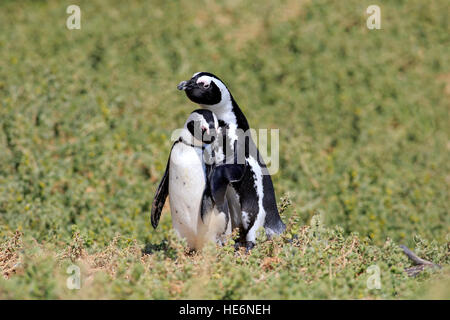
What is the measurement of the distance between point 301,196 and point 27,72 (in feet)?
15.9

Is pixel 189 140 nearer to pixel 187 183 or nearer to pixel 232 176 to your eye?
pixel 187 183

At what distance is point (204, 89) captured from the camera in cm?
508

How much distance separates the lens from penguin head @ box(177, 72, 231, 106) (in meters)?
5.08

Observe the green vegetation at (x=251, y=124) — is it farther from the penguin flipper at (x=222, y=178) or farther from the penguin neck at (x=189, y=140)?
the penguin neck at (x=189, y=140)

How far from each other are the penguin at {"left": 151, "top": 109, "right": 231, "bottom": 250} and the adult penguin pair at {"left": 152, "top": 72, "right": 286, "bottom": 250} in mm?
25

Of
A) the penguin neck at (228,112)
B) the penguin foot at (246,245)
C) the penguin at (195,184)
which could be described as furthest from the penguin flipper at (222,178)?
the penguin foot at (246,245)

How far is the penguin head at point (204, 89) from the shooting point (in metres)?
5.08

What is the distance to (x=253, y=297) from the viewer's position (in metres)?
4.22

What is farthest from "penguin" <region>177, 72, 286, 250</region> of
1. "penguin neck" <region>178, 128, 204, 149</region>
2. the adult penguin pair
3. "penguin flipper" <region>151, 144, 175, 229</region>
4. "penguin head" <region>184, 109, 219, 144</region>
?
"penguin flipper" <region>151, 144, 175, 229</region>

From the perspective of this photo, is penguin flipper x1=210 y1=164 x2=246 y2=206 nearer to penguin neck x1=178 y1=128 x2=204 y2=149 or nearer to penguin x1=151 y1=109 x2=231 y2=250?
penguin x1=151 y1=109 x2=231 y2=250

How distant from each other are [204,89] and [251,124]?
5.81 metres

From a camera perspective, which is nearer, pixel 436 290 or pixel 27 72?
pixel 436 290
